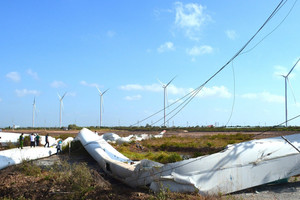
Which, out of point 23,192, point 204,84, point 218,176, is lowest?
point 23,192

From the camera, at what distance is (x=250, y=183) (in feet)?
26.6

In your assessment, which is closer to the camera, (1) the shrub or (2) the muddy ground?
(2) the muddy ground

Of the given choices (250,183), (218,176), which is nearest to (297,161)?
(250,183)

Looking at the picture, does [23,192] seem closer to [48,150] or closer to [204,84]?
[204,84]

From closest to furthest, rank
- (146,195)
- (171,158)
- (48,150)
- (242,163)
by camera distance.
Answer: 1. (146,195)
2. (242,163)
3. (171,158)
4. (48,150)

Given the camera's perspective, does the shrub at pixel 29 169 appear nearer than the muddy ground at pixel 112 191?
No

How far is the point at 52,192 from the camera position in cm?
877

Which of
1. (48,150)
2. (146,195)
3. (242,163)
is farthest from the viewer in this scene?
(48,150)

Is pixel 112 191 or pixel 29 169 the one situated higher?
pixel 29 169

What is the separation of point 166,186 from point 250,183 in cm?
249

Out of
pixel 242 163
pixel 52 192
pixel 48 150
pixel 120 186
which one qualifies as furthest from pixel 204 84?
pixel 48 150

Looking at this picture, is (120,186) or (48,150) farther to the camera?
(48,150)

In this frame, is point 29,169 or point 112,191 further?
point 29,169

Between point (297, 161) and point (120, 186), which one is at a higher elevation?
point (297, 161)
